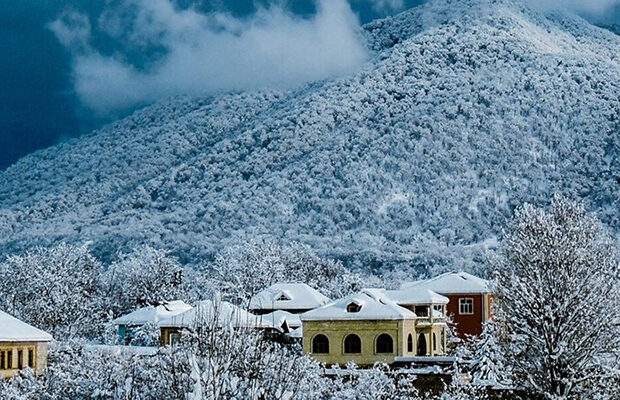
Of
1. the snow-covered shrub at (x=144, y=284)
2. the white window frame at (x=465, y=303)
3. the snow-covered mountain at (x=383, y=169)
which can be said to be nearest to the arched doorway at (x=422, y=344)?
the white window frame at (x=465, y=303)

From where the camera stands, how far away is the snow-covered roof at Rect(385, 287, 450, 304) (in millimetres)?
71312

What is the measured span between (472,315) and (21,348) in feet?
120

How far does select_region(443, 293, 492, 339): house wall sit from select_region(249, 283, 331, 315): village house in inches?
346

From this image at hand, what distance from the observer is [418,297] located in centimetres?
7188

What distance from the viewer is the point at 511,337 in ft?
120

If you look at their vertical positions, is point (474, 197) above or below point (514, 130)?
below

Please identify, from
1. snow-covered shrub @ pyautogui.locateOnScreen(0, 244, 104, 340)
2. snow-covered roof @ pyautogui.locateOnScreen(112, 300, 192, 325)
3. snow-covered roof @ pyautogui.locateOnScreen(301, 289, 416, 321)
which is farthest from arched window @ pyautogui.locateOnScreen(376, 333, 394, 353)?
snow-covered shrub @ pyautogui.locateOnScreen(0, 244, 104, 340)

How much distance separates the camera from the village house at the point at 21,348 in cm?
5044

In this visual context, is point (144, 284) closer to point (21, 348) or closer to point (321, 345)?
point (321, 345)

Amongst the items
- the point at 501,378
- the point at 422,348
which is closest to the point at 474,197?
the point at 422,348

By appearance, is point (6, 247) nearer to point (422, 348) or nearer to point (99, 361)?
point (422, 348)

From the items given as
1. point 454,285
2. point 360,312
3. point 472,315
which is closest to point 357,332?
point 360,312

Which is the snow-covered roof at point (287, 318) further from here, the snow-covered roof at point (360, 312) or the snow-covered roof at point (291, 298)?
the snow-covered roof at point (360, 312)

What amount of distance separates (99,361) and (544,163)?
132954 mm
